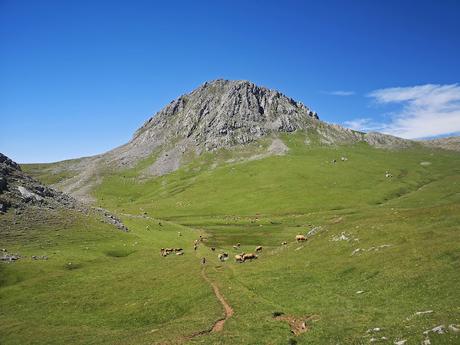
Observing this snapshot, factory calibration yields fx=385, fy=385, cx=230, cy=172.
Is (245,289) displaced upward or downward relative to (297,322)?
downward

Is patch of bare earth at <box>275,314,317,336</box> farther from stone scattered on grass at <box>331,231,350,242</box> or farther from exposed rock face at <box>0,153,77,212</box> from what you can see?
exposed rock face at <box>0,153,77,212</box>

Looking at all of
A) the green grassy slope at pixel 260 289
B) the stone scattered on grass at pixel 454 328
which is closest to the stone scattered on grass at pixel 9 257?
the green grassy slope at pixel 260 289

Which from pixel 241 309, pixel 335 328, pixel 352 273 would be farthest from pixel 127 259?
pixel 335 328

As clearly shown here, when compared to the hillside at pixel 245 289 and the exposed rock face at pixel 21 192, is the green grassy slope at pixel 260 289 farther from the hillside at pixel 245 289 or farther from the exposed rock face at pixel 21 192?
the exposed rock face at pixel 21 192

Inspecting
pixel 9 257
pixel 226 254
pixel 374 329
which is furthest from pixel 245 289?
pixel 9 257

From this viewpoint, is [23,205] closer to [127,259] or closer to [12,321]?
[127,259]

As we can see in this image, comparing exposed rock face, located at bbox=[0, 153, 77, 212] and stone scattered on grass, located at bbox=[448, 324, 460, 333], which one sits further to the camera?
exposed rock face, located at bbox=[0, 153, 77, 212]

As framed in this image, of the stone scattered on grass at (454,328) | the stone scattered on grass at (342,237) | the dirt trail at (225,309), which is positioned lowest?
the dirt trail at (225,309)

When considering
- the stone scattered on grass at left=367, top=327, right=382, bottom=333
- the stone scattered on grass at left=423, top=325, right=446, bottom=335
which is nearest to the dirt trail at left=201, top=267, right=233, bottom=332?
the stone scattered on grass at left=367, top=327, right=382, bottom=333

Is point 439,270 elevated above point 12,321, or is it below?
above

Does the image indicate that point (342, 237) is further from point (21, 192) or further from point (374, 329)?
point (21, 192)

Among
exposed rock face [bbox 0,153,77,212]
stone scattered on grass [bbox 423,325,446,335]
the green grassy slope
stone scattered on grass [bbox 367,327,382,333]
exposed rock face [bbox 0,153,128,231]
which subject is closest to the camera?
stone scattered on grass [bbox 423,325,446,335]

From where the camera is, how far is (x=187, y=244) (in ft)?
351

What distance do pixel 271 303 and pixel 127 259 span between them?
4849 centimetres
